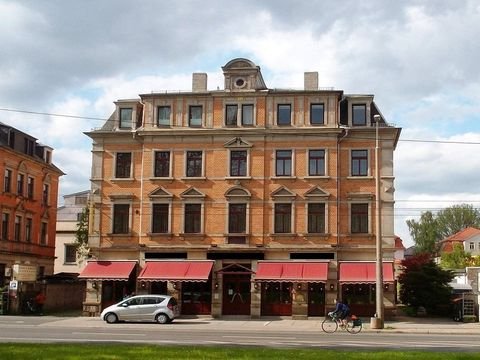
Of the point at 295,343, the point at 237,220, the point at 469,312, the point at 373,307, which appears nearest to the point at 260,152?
the point at 237,220

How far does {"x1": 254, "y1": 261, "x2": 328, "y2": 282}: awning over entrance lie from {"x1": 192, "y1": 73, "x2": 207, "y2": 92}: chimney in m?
12.3

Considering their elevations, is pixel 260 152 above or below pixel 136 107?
below

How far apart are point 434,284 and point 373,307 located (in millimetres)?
5590

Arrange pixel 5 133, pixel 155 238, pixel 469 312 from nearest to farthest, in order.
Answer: pixel 469 312 < pixel 155 238 < pixel 5 133

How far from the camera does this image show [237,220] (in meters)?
44.2

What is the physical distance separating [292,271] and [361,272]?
13.6 feet

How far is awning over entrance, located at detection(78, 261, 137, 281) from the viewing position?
43438 mm

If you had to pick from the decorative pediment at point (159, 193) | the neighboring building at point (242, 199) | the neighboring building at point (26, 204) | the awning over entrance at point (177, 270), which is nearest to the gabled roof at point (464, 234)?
the neighboring building at point (26, 204)

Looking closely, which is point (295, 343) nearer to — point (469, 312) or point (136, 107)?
point (469, 312)

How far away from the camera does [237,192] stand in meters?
44.3

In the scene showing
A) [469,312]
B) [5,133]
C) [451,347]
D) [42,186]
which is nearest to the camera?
[451,347]

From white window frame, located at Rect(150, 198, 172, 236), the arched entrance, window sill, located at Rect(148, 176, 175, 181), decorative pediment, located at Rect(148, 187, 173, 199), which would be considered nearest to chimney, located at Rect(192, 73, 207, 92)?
window sill, located at Rect(148, 176, 175, 181)

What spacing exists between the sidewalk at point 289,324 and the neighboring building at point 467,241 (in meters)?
66.2

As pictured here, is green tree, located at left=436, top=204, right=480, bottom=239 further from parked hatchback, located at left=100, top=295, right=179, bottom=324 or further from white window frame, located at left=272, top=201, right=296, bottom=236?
parked hatchback, located at left=100, top=295, right=179, bottom=324
